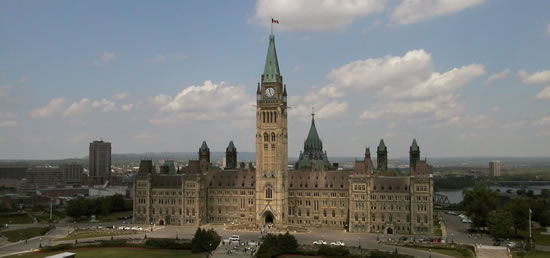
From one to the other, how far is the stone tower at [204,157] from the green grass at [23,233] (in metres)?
44.0

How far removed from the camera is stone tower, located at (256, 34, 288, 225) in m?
145

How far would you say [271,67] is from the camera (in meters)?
149

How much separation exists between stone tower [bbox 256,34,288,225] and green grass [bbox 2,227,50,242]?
2097 inches

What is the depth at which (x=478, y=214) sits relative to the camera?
13250cm

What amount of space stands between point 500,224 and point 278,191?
180 ft

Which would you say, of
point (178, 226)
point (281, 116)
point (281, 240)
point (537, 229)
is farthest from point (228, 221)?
point (537, 229)

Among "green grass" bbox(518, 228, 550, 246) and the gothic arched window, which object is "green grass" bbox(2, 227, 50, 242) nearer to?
the gothic arched window

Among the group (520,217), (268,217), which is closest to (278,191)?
(268,217)

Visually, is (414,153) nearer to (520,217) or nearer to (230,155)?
(520,217)

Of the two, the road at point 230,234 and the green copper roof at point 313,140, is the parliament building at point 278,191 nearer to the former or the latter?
the road at point 230,234

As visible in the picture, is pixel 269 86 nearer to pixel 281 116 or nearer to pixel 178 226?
pixel 281 116

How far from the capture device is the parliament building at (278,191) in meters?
135

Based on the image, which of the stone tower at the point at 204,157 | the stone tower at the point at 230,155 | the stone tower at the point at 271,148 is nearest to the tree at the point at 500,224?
the stone tower at the point at 271,148

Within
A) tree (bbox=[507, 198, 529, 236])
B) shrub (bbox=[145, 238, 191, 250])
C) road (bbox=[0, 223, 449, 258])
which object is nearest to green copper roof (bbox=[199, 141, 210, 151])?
road (bbox=[0, 223, 449, 258])
